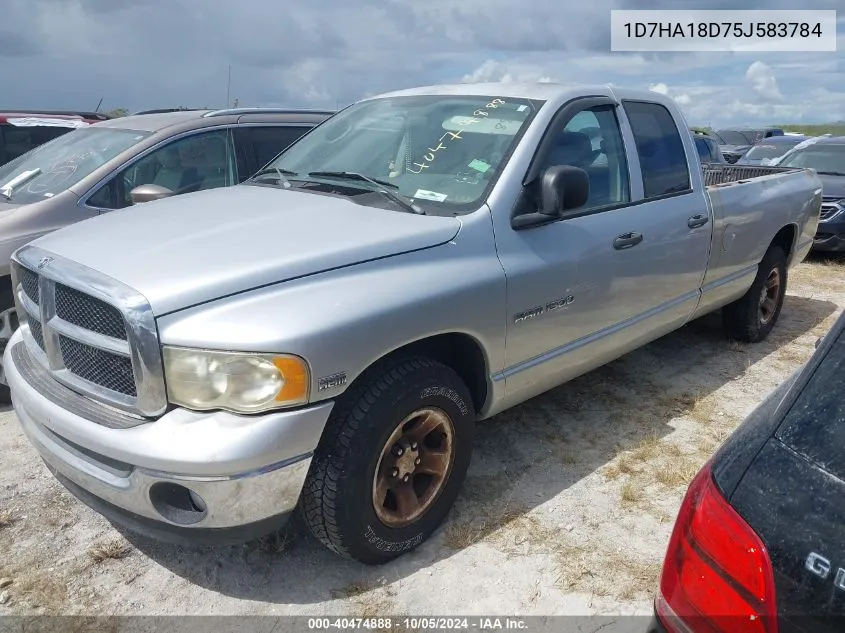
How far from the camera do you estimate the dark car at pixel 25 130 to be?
Result: 651 centimetres

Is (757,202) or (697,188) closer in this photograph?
(697,188)

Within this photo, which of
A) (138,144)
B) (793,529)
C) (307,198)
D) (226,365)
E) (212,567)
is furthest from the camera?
(138,144)

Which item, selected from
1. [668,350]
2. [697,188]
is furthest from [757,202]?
[668,350]

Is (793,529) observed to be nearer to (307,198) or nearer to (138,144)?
(307,198)

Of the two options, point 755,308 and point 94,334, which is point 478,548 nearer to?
point 94,334

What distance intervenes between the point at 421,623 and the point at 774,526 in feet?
5.05

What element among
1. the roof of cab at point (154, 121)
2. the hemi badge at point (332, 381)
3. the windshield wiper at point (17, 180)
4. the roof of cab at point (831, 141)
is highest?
the roof of cab at point (154, 121)

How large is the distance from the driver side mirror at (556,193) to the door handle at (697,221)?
1.30 meters

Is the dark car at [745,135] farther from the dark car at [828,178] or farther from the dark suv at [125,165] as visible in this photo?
the dark suv at [125,165]

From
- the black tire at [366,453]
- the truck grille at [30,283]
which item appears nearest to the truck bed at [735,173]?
the black tire at [366,453]

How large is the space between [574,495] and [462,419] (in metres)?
0.82

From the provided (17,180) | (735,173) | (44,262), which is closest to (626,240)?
(44,262)

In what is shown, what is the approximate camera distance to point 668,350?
5.43 meters

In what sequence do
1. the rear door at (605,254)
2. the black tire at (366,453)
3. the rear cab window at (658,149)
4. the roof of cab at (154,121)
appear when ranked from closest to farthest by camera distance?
the black tire at (366,453) < the rear door at (605,254) < the rear cab window at (658,149) < the roof of cab at (154,121)
